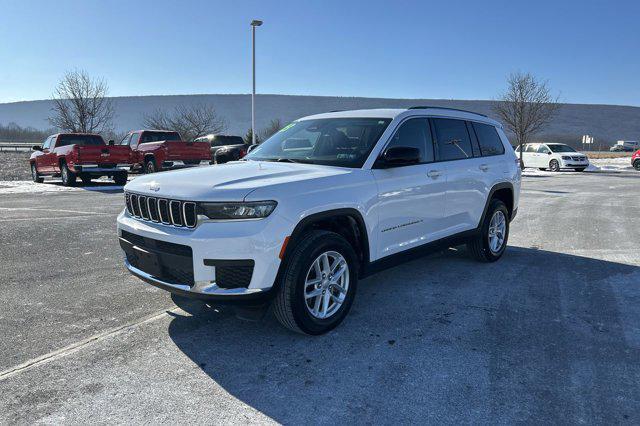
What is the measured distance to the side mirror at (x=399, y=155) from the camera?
4.11 m

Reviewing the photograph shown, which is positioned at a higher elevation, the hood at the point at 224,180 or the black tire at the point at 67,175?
the hood at the point at 224,180

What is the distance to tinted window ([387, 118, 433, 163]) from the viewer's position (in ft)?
15.1

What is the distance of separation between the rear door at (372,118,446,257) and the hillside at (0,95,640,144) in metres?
74.9

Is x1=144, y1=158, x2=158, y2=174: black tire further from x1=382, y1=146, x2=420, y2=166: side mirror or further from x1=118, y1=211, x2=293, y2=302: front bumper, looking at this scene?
x1=118, y1=211, x2=293, y2=302: front bumper

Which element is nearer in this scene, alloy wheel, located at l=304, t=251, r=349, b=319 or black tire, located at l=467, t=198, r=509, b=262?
alloy wheel, located at l=304, t=251, r=349, b=319

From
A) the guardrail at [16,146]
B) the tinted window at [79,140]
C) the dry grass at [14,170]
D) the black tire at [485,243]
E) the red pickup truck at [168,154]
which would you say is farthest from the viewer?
the guardrail at [16,146]

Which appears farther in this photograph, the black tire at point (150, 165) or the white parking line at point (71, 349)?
the black tire at point (150, 165)

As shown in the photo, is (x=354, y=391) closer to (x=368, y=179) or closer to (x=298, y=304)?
(x=298, y=304)

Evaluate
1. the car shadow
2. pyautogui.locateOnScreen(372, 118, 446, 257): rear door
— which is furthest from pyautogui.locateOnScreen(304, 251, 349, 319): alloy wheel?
pyautogui.locateOnScreen(372, 118, 446, 257): rear door

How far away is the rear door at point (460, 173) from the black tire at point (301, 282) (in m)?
1.86

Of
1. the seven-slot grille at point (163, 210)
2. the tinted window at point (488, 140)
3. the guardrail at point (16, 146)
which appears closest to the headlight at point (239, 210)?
the seven-slot grille at point (163, 210)

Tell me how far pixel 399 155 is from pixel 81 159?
14.0 metres

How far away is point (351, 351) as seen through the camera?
3.55 metres

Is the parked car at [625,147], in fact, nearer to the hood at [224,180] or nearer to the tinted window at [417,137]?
the tinted window at [417,137]
